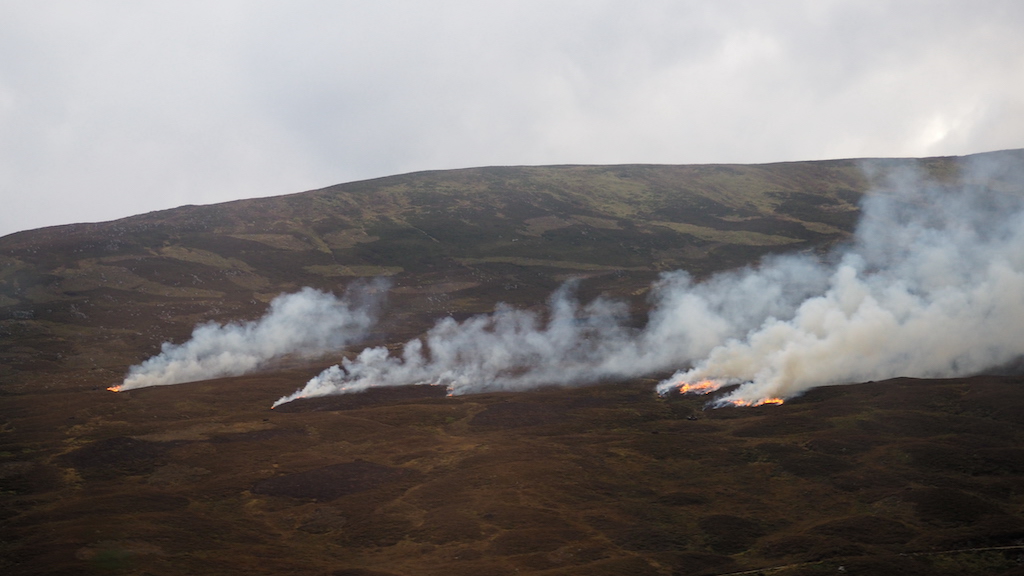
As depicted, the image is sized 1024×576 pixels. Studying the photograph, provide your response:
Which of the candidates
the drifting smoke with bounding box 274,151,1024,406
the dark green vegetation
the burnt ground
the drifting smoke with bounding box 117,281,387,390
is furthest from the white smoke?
the drifting smoke with bounding box 117,281,387,390

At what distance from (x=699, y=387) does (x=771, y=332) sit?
1019 cm

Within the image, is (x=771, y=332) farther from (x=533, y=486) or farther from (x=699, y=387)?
(x=533, y=486)

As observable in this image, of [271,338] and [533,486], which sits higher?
[271,338]

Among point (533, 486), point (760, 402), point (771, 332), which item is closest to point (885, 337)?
point (771, 332)

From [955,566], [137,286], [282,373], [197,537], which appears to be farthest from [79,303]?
[955,566]

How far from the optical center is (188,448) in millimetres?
69250

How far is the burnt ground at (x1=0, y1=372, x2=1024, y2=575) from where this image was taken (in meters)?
44.9

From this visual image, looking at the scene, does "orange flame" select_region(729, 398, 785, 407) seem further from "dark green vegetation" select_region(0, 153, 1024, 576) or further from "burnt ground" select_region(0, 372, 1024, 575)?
"dark green vegetation" select_region(0, 153, 1024, 576)

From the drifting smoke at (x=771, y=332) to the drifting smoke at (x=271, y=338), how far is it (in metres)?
16.6

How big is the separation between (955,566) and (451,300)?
118 m

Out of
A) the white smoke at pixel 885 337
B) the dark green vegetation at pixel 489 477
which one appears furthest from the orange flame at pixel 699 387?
the dark green vegetation at pixel 489 477

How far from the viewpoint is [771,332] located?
84.1 m

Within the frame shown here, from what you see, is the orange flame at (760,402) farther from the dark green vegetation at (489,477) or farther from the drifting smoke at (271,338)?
the drifting smoke at (271,338)

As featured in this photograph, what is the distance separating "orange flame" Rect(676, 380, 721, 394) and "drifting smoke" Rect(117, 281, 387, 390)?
194ft
